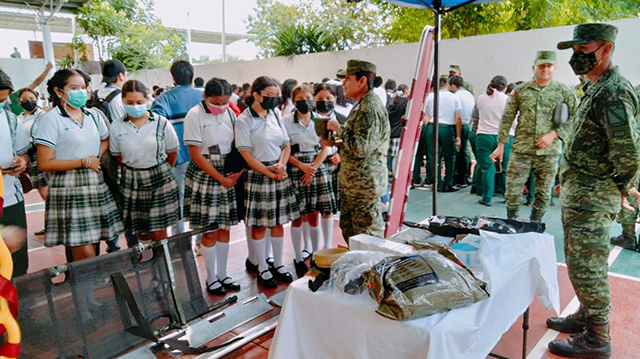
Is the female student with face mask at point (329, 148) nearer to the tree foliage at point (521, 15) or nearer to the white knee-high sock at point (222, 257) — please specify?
the white knee-high sock at point (222, 257)

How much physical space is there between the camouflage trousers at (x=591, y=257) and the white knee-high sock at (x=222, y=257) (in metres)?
2.36

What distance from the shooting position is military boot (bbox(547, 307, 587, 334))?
2.70m

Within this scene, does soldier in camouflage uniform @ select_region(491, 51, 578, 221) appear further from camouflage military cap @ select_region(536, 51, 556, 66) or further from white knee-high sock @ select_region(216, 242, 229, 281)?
white knee-high sock @ select_region(216, 242, 229, 281)

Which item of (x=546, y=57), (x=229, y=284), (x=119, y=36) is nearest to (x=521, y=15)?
(x=546, y=57)

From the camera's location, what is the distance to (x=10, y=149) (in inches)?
109

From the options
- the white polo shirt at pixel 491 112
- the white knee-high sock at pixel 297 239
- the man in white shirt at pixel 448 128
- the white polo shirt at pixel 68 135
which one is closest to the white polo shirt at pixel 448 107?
the man in white shirt at pixel 448 128

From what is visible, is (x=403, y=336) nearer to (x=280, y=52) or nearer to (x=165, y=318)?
(x=165, y=318)

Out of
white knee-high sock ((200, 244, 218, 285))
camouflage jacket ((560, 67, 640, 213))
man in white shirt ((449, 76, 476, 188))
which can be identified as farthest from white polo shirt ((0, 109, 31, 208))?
man in white shirt ((449, 76, 476, 188))

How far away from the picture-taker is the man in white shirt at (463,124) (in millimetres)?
6832

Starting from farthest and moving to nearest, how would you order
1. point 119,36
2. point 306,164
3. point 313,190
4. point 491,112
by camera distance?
1. point 119,36
2. point 491,112
3. point 313,190
4. point 306,164

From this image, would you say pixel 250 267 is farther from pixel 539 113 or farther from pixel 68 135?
pixel 539 113

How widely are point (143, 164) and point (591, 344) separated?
3066mm

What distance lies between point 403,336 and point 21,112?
20.2 ft

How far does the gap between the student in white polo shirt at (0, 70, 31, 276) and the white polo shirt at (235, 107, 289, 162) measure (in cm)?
141
